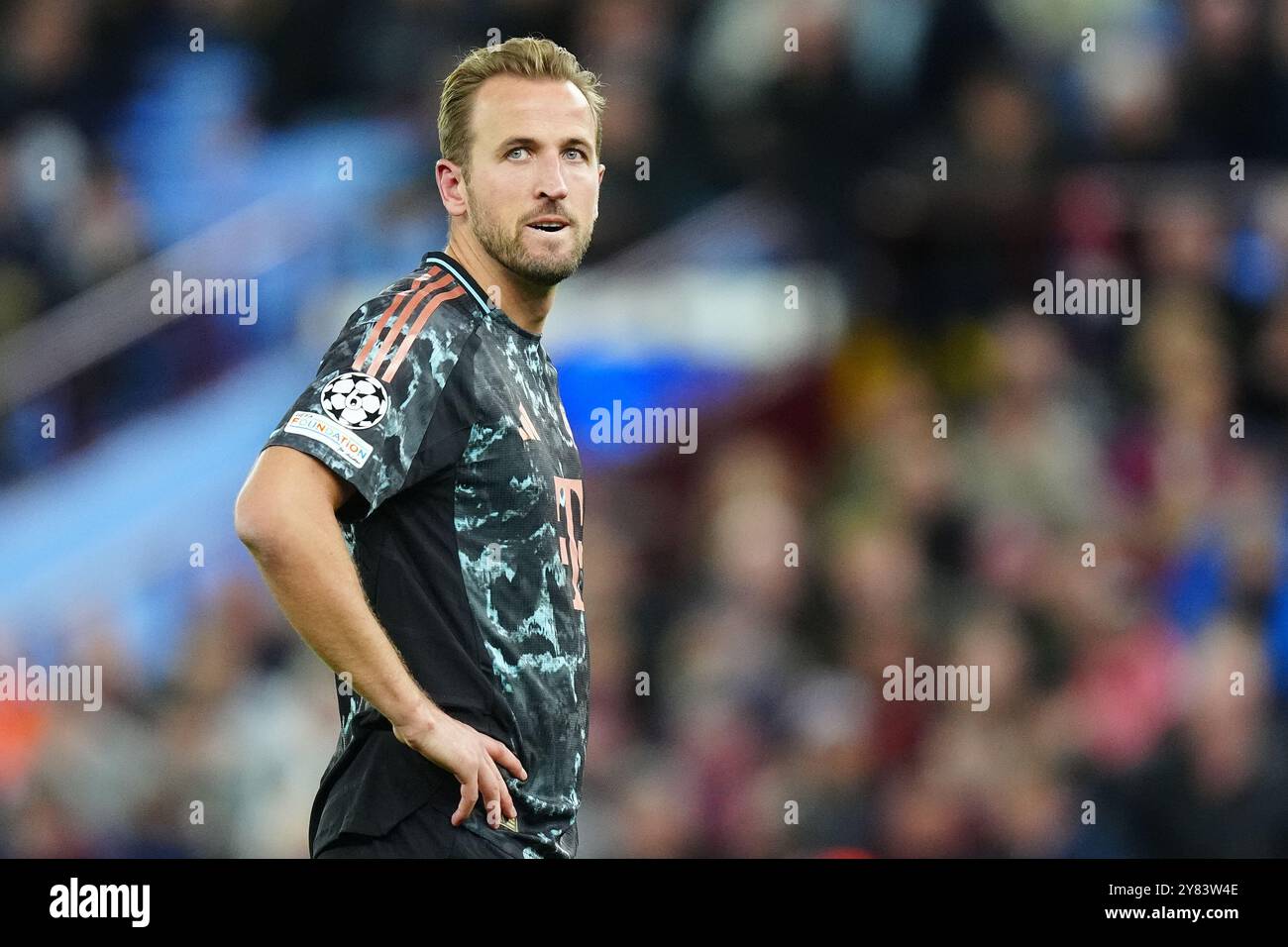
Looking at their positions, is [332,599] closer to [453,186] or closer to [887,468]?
[453,186]

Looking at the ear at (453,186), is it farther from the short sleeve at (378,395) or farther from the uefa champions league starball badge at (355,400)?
the uefa champions league starball badge at (355,400)

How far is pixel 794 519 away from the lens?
6.95 m

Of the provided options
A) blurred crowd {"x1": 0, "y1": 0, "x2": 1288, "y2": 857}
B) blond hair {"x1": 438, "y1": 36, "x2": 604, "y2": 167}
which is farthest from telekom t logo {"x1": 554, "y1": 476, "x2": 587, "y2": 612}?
blurred crowd {"x1": 0, "y1": 0, "x2": 1288, "y2": 857}

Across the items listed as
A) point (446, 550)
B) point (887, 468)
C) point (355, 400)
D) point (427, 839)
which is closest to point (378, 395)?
point (355, 400)

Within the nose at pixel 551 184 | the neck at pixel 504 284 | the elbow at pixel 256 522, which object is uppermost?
the nose at pixel 551 184

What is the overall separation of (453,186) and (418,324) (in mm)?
451

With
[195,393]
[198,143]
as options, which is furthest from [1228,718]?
[198,143]

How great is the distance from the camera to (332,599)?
2.95 meters

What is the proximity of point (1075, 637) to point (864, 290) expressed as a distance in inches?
68.2

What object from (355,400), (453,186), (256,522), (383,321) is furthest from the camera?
(453,186)

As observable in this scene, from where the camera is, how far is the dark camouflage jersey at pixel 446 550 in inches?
121

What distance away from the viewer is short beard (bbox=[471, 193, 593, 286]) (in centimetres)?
338

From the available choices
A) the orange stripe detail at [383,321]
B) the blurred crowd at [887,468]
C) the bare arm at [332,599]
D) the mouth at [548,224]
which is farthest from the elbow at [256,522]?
the blurred crowd at [887,468]

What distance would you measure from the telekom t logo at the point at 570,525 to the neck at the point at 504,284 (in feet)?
1.09
